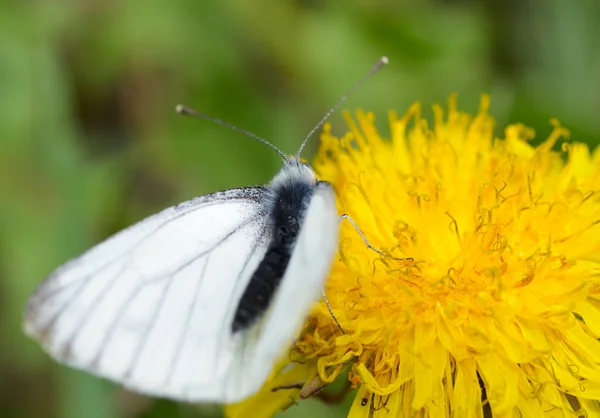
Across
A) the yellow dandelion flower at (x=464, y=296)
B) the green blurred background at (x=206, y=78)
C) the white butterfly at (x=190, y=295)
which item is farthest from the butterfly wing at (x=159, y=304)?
the green blurred background at (x=206, y=78)

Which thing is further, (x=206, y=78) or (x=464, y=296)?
(x=206, y=78)

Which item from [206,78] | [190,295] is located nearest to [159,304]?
[190,295]

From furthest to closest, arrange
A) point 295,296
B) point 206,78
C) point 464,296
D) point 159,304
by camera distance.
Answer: point 206,78 < point 464,296 < point 159,304 < point 295,296

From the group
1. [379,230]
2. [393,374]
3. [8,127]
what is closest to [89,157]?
[8,127]

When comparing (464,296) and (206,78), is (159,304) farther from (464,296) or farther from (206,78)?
(206,78)

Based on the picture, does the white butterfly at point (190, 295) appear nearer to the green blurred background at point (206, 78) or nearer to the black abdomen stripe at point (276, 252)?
the black abdomen stripe at point (276, 252)

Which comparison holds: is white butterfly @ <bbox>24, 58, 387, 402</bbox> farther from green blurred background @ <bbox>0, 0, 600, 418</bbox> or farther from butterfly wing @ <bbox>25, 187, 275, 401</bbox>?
green blurred background @ <bbox>0, 0, 600, 418</bbox>

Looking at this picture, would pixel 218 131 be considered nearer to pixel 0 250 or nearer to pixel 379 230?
pixel 0 250

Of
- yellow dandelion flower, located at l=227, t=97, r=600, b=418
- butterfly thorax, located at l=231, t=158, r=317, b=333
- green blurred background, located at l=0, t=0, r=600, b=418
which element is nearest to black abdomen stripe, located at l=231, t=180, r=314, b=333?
butterfly thorax, located at l=231, t=158, r=317, b=333
